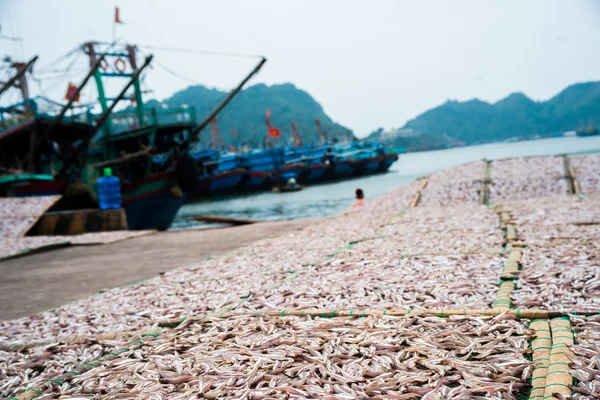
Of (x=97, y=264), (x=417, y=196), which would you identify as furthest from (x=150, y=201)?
(x=97, y=264)

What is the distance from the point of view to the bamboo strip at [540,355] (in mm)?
2762

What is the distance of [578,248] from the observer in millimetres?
6141

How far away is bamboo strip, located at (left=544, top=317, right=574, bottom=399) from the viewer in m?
2.67

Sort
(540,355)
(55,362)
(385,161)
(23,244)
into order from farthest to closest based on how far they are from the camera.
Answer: (385,161) → (23,244) → (55,362) → (540,355)

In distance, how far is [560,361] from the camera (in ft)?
9.75

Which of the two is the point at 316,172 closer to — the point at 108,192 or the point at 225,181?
the point at 225,181

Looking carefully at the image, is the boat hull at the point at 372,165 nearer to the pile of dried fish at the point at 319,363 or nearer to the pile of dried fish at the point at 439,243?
the pile of dried fish at the point at 439,243

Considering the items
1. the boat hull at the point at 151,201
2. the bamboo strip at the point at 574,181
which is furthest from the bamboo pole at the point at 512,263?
the boat hull at the point at 151,201

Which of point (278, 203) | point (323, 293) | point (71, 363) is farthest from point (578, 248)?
point (278, 203)

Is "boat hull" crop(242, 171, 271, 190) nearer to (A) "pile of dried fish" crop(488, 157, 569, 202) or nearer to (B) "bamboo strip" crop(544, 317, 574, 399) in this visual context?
(A) "pile of dried fish" crop(488, 157, 569, 202)

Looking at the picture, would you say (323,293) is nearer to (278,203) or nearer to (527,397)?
(527,397)

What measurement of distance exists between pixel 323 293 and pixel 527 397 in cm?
267

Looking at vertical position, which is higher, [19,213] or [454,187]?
[19,213]

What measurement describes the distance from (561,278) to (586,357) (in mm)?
1988
